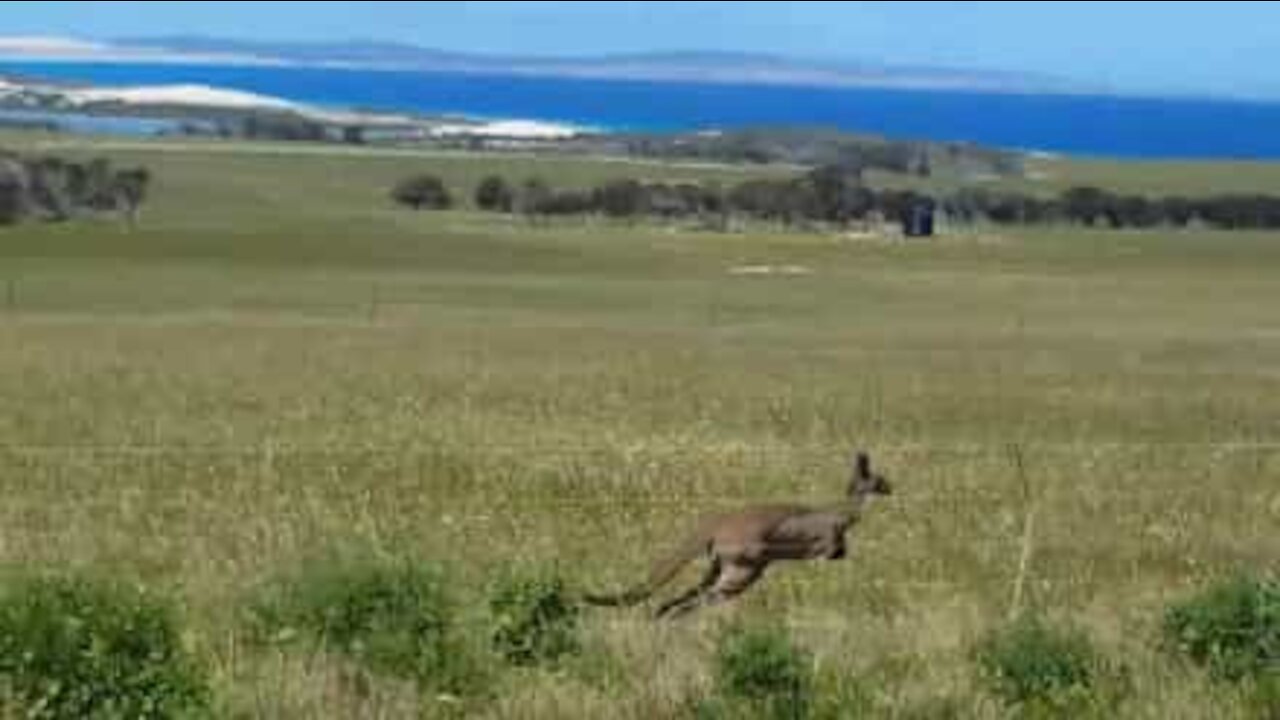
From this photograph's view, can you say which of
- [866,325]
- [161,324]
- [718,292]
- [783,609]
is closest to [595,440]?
[783,609]

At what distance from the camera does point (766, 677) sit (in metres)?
10.6

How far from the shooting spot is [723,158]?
182m

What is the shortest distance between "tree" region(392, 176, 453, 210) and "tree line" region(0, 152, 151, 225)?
13.8 metres

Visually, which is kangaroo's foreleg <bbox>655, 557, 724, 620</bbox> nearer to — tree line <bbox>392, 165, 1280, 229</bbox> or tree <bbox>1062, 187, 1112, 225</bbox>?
tree line <bbox>392, 165, 1280, 229</bbox>

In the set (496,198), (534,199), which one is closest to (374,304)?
(534,199)

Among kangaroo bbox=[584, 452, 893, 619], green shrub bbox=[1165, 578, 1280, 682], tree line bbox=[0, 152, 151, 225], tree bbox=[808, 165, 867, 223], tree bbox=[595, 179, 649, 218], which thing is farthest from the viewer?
tree bbox=[595, 179, 649, 218]

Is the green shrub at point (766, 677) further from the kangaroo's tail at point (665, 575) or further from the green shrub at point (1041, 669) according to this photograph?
the kangaroo's tail at point (665, 575)

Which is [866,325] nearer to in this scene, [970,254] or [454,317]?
[454,317]

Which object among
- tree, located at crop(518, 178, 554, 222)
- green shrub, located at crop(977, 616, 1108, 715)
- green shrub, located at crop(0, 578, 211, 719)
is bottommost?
tree, located at crop(518, 178, 554, 222)

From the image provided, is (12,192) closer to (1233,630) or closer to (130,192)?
(130,192)

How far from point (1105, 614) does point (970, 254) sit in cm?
7604

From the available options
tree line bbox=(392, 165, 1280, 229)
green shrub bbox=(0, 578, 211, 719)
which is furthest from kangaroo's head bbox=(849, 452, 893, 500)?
tree line bbox=(392, 165, 1280, 229)

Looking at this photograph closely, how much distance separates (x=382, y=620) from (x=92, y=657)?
4.84 feet

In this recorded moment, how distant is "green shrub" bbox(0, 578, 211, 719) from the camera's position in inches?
391
